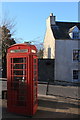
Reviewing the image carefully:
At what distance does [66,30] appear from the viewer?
2825cm

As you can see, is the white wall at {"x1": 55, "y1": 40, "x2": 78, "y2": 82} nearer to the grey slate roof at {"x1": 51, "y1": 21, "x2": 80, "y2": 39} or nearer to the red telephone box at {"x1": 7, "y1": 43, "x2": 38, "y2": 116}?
the grey slate roof at {"x1": 51, "y1": 21, "x2": 80, "y2": 39}

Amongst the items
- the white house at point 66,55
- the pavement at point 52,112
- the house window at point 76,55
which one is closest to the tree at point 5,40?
the white house at point 66,55

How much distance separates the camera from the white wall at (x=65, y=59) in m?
26.2

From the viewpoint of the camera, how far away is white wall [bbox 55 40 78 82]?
2617 cm

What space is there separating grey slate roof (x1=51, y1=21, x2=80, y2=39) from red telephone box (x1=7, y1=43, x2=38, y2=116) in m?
19.9

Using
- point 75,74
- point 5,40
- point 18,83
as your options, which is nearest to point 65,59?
point 75,74

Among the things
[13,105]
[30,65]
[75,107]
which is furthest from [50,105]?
[30,65]

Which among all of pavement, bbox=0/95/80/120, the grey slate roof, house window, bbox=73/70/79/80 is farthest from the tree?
pavement, bbox=0/95/80/120

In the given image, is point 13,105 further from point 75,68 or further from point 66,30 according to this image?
point 66,30

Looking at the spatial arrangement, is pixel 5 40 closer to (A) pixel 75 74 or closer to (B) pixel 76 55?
(B) pixel 76 55

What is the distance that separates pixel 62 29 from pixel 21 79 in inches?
881

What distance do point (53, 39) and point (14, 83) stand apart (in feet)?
66.8

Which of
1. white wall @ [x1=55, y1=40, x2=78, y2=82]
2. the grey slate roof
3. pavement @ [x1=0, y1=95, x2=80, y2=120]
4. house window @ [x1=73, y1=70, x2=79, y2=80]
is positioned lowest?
pavement @ [x1=0, y1=95, x2=80, y2=120]

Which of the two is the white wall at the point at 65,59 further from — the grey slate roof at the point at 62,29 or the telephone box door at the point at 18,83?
the telephone box door at the point at 18,83
